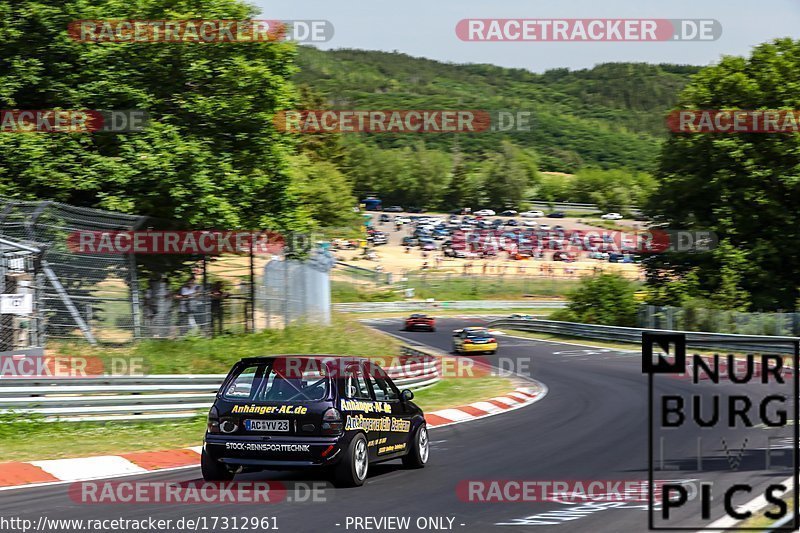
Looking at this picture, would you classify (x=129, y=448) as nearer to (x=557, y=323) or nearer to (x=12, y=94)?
(x=12, y=94)

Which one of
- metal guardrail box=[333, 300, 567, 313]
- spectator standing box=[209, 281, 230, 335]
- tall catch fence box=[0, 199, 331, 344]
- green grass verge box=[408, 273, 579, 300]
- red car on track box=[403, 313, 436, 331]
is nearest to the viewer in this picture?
tall catch fence box=[0, 199, 331, 344]

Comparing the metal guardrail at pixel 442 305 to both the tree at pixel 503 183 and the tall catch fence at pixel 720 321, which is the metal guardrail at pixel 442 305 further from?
the tree at pixel 503 183

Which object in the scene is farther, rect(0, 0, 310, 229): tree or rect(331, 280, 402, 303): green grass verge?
rect(331, 280, 402, 303): green grass verge

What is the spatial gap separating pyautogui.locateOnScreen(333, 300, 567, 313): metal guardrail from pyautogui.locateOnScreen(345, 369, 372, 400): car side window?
53832mm

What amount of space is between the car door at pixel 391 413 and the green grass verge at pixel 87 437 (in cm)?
392

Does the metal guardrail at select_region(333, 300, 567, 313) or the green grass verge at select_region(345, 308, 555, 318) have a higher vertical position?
the metal guardrail at select_region(333, 300, 567, 313)

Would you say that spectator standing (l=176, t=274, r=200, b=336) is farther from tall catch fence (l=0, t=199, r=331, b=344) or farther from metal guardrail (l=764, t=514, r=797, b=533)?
metal guardrail (l=764, t=514, r=797, b=533)

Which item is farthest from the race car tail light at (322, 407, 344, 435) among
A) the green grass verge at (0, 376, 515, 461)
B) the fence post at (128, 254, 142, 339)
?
the fence post at (128, 254, 142, 339)

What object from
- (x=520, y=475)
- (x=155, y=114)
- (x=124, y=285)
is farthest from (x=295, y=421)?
(x=155, y=114)

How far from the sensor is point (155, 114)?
2397 centimetres

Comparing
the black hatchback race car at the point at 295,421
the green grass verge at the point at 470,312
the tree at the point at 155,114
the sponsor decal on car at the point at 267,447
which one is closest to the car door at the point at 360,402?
the black hatchback race car at the point at 295,421

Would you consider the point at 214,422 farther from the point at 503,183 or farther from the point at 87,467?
the point at 503,183

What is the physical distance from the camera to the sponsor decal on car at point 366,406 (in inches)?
400

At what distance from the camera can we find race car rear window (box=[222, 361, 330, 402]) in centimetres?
1011
